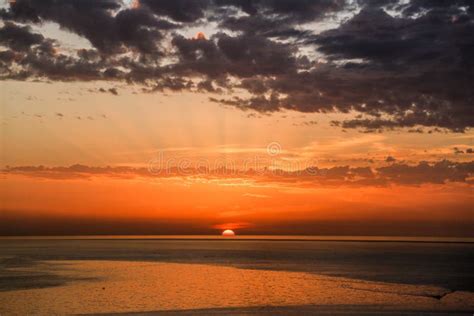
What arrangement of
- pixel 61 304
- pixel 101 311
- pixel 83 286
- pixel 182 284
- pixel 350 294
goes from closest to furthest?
pixel 101 311 < pixel 61 304 < pixel 350 294 < pixel 83 286 < pixel 182 284

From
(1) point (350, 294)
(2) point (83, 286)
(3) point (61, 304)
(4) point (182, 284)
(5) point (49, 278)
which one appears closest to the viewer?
(3) point (61, 304)

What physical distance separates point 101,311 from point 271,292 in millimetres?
18785

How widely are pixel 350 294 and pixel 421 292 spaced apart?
24.2 ft

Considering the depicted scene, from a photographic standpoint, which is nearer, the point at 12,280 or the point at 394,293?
the point at 394,293

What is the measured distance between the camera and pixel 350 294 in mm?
52219

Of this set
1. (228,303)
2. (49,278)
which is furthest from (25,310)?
(49,278)

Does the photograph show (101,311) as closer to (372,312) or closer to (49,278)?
(372,312)

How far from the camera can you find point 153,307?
148 feet

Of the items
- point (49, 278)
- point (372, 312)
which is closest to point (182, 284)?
point (49, 278)

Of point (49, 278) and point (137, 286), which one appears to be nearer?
point (137, 286)

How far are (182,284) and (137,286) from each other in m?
5.55

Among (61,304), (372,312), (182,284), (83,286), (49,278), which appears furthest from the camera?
(49,278)

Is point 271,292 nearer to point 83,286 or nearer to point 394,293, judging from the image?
point 394,293

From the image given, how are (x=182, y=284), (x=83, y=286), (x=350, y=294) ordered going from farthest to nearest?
(x=182, y=284) < (x=83, y=286) < (x=350, y=294)
